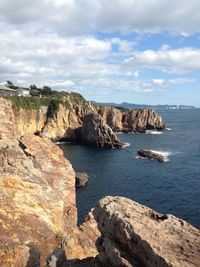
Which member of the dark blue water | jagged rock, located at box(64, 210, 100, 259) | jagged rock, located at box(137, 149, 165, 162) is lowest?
the dark blue water

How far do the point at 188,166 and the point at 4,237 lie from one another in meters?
95.9

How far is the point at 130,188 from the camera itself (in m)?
89.1

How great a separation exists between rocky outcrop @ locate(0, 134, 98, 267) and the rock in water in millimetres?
114571

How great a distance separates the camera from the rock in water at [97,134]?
147375 millimetres

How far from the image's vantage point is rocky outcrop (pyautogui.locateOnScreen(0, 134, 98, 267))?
22.4 m

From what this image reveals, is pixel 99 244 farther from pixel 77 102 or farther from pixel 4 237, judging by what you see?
pixel 77 102

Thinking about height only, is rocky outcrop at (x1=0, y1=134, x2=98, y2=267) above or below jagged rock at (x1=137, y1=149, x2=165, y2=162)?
above

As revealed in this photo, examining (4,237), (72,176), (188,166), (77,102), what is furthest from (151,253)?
(77,102)

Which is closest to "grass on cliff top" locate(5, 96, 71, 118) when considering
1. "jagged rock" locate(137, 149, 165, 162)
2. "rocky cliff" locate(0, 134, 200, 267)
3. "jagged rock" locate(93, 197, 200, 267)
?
"jagged rock" locate(137, 149, 165, 162)

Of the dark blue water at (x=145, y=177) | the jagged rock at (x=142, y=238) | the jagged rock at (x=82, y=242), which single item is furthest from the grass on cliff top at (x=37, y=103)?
the jagged rock at (x=142, y=238)

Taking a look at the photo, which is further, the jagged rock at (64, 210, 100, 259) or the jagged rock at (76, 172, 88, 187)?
the jagged rock at (76, 172, 88, 187)

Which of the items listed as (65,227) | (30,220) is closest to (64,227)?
(65,227)

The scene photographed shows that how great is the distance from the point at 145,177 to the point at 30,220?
76774 mm

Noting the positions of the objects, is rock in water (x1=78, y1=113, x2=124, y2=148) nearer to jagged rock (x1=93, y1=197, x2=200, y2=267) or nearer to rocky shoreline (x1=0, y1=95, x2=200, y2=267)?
rocky shoreline (x1=0, y1=95, x2=200, y2=267)
